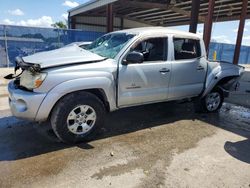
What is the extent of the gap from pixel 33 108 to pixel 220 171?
9.43ft

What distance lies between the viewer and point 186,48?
5434 millimetres

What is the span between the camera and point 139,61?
4.21m

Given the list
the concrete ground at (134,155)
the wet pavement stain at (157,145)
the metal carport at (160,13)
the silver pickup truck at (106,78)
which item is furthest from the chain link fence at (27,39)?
the wet pavement stain at (157,145)

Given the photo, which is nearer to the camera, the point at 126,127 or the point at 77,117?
the point at 77,117

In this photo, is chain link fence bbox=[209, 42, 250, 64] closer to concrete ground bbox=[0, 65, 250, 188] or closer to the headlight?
concrete ground bbox=[0, 65, 250, 188]

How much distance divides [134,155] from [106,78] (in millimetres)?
1348

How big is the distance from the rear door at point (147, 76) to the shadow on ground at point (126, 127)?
2.14 ft

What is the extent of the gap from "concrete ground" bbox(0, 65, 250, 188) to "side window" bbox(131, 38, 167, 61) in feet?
4.66

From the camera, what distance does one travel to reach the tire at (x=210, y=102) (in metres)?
5.93

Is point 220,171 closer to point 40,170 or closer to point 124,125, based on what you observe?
point 124,125

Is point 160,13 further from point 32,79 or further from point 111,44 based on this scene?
point 32,79

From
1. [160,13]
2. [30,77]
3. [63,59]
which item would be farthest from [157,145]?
[160,13]

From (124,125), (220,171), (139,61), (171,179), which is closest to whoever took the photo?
(171,179)

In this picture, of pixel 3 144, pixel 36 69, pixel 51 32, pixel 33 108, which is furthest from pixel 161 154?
pixel 51 32
